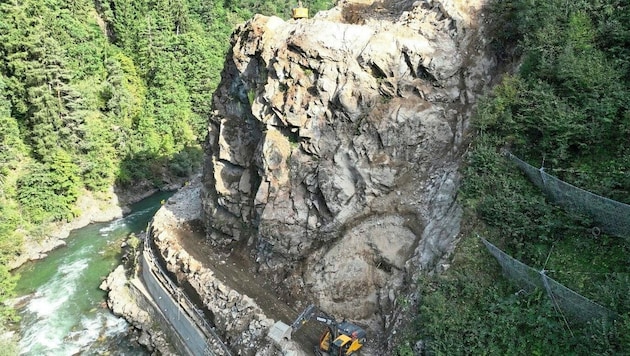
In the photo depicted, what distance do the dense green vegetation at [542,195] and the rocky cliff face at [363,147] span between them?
2.42 m

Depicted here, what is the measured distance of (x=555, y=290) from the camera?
1180cm

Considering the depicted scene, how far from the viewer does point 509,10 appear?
19172 millimetres

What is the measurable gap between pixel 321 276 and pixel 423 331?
632 cm

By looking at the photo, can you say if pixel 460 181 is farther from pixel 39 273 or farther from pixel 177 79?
pixel 177 79

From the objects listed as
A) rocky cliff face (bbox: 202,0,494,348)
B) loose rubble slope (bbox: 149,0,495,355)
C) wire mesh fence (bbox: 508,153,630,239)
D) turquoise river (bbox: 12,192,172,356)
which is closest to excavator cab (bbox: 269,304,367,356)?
loose rubble slope (bbox: 149,0,495,355)

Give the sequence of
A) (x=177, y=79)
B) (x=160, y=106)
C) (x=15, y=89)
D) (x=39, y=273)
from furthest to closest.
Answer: (x=177, y=79) → (x=160, y=106) → (x=15, y=89) → (x=39, y=273)

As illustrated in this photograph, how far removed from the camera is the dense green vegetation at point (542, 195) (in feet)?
38.7

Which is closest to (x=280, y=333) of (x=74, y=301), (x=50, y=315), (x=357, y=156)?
(x=357, y=156)

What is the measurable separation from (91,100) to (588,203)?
133ft

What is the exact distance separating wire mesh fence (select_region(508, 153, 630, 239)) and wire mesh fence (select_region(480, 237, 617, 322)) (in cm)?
232

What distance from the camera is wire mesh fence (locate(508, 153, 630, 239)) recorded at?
1162cm

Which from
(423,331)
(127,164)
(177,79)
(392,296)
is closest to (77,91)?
(127,164)

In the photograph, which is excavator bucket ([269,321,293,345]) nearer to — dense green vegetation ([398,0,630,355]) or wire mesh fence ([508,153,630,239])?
dense green vegetation ([398,0,630,355])

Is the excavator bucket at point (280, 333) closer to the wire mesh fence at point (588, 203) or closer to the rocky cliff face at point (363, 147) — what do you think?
the rocky cliff face at point (363, 147)
